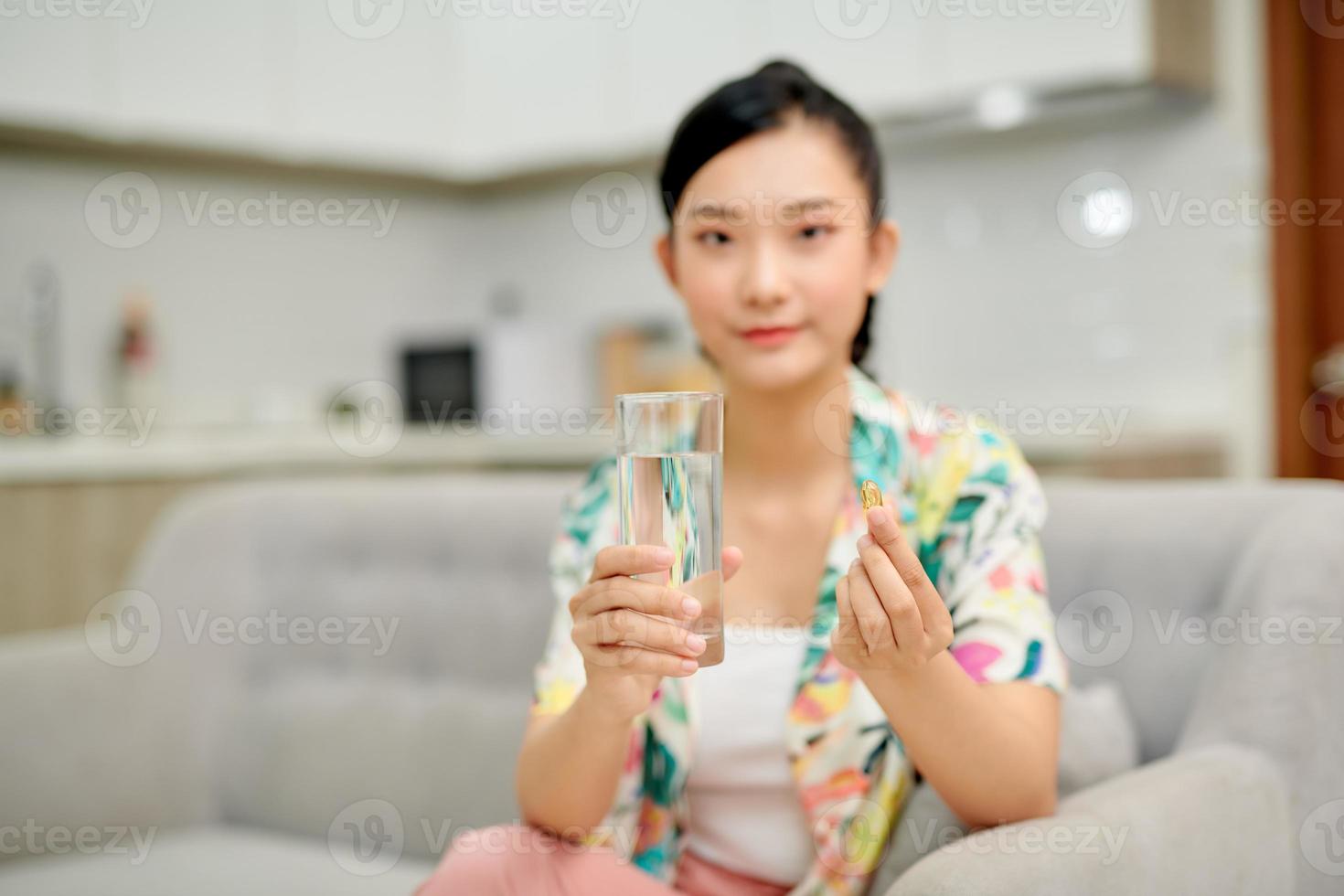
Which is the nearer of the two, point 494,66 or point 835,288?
point 835,288

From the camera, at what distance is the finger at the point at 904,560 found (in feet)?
2.94

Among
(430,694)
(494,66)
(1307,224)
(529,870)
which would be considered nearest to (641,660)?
(529,870)

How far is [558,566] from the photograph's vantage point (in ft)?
4.37

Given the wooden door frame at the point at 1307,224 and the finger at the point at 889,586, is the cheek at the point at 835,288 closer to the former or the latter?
the finger at the point at 889,586

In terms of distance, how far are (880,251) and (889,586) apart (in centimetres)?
50

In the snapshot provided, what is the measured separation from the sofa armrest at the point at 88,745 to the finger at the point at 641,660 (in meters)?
1.09

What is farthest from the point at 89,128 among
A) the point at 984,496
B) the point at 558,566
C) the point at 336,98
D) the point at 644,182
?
the point at 984,496

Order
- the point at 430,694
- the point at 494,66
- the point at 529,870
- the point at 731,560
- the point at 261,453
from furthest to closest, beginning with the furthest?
1. the point at 494,66
2. the point at 261,453
3. the point at 430,694
4. the point at 529,870
5. the point at 731,560

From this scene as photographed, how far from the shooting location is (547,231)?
4.62 metres

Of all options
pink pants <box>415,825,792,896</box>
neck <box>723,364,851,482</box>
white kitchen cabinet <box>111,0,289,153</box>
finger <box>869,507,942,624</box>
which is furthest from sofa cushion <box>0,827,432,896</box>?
white kitchen cabinet <box>111,0,289,153</box>

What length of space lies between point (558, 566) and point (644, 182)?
9.80 ft

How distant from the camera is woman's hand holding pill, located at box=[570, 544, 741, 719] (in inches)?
36.0

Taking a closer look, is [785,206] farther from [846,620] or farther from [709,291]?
[846,620]

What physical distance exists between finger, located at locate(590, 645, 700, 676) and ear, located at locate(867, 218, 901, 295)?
50 cm
